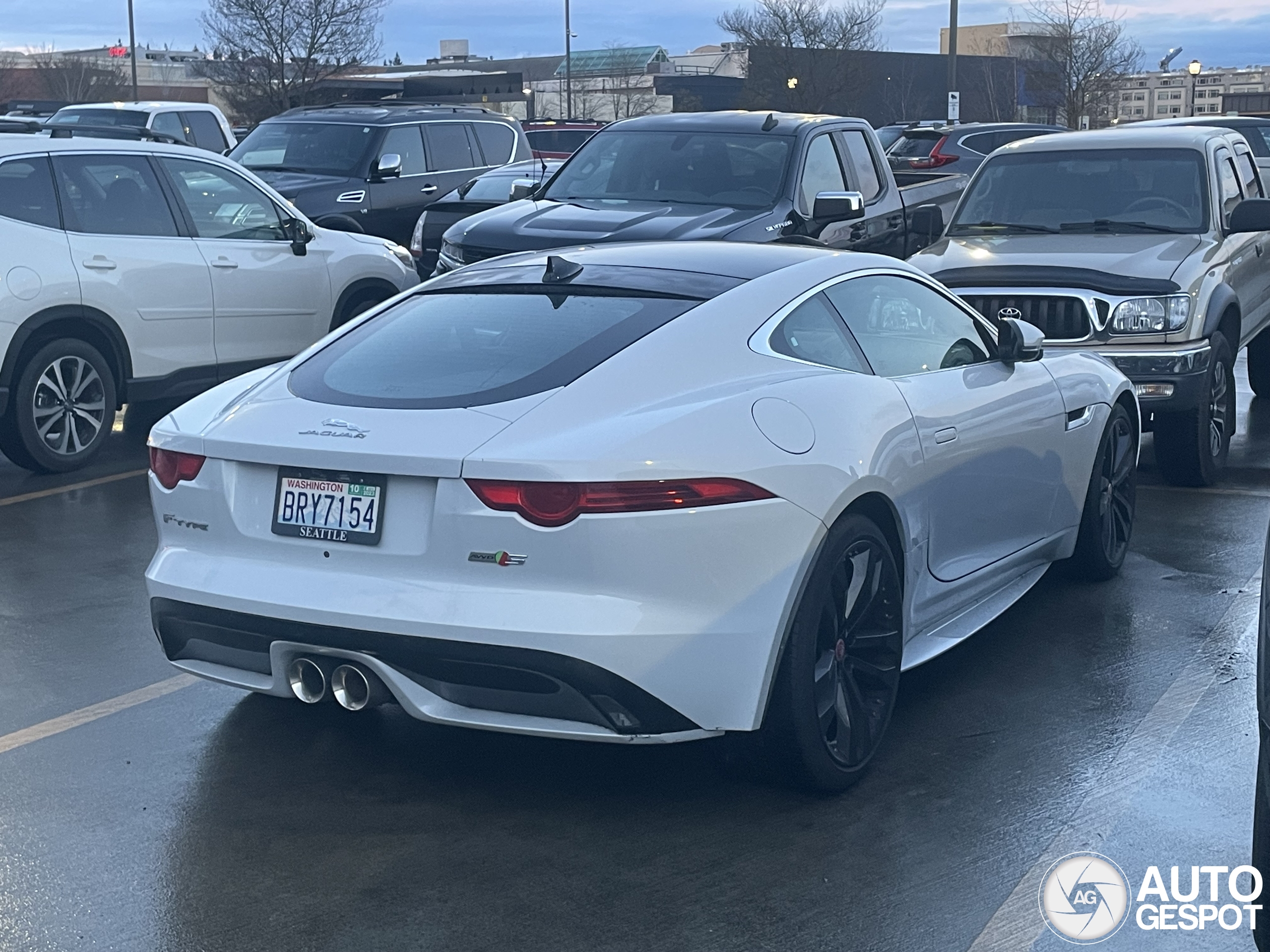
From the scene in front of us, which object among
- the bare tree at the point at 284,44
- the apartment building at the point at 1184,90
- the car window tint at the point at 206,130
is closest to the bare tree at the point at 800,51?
the bare tree at the point at 284,44

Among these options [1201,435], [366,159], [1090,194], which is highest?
[366,159]

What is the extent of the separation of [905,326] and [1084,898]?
7.25 feet

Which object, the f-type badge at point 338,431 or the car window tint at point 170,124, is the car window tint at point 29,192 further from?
the car window tint at point 170,124

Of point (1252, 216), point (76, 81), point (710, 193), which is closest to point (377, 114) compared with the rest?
point (710, 193)

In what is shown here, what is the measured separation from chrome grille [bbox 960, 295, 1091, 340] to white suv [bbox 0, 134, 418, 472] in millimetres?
4417

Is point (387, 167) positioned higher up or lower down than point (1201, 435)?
higher up

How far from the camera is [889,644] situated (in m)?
4.66

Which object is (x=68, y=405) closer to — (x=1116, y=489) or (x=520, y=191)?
(x=520, y=191)

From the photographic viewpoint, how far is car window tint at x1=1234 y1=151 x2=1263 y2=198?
10312mm

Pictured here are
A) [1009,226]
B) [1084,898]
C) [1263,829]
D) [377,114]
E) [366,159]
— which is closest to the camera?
[1263,829]

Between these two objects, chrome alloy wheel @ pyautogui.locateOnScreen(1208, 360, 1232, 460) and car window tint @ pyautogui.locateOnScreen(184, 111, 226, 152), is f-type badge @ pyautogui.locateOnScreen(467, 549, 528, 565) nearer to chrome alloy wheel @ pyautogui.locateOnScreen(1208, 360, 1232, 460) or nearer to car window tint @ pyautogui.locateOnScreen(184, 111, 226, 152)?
chrome alloy wheel @ pyautogui.locateOnScreen(1208, 360, 1232, 460)

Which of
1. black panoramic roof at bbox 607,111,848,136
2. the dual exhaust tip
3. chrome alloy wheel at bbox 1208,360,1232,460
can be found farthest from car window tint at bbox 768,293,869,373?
Result: black panoramic roof at bbox 607,111,848,136

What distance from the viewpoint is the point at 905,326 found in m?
5.38

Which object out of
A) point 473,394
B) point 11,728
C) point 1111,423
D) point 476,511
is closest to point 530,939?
point 476,511
